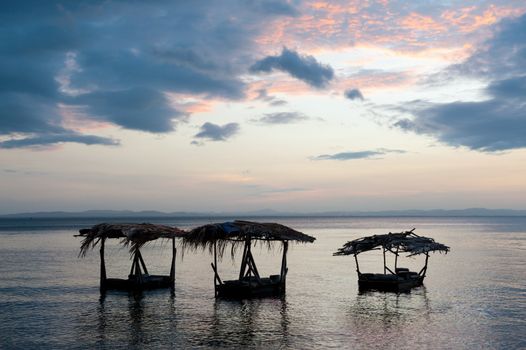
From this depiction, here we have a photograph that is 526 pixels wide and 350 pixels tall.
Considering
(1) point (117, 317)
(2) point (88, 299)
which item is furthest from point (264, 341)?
(2) point (88, 299)

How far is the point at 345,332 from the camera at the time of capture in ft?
66.7

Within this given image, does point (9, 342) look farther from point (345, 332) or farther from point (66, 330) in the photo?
point (345, 332)

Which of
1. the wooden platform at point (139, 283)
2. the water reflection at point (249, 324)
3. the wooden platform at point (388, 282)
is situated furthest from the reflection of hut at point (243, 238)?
the wooden platform at point (388, 282)

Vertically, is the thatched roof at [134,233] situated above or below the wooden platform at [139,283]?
above

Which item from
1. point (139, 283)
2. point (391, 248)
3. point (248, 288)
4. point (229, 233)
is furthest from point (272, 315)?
point (391, 248)

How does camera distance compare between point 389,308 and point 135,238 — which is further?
point 135,238

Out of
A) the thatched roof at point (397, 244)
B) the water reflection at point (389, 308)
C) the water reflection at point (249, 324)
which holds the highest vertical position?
the thatched roof at point (397, 244)

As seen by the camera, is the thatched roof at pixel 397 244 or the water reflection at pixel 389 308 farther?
the thatched roof at pixel 397 244

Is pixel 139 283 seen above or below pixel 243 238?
below

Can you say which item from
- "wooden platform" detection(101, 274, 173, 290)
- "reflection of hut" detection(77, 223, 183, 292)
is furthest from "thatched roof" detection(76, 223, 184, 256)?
"wooden platform" detection(101, 274, 173, 290)

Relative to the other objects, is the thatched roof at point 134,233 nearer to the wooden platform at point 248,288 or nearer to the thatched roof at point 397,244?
the wooden platform at point 248,288

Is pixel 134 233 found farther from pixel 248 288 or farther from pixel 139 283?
pixel 248 288

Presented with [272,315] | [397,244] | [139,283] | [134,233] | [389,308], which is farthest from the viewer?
[397,244]

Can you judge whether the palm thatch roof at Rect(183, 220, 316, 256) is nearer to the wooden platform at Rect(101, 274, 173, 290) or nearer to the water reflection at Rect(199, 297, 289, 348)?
the water reflection at Rect(199, 297, 289, 348)
